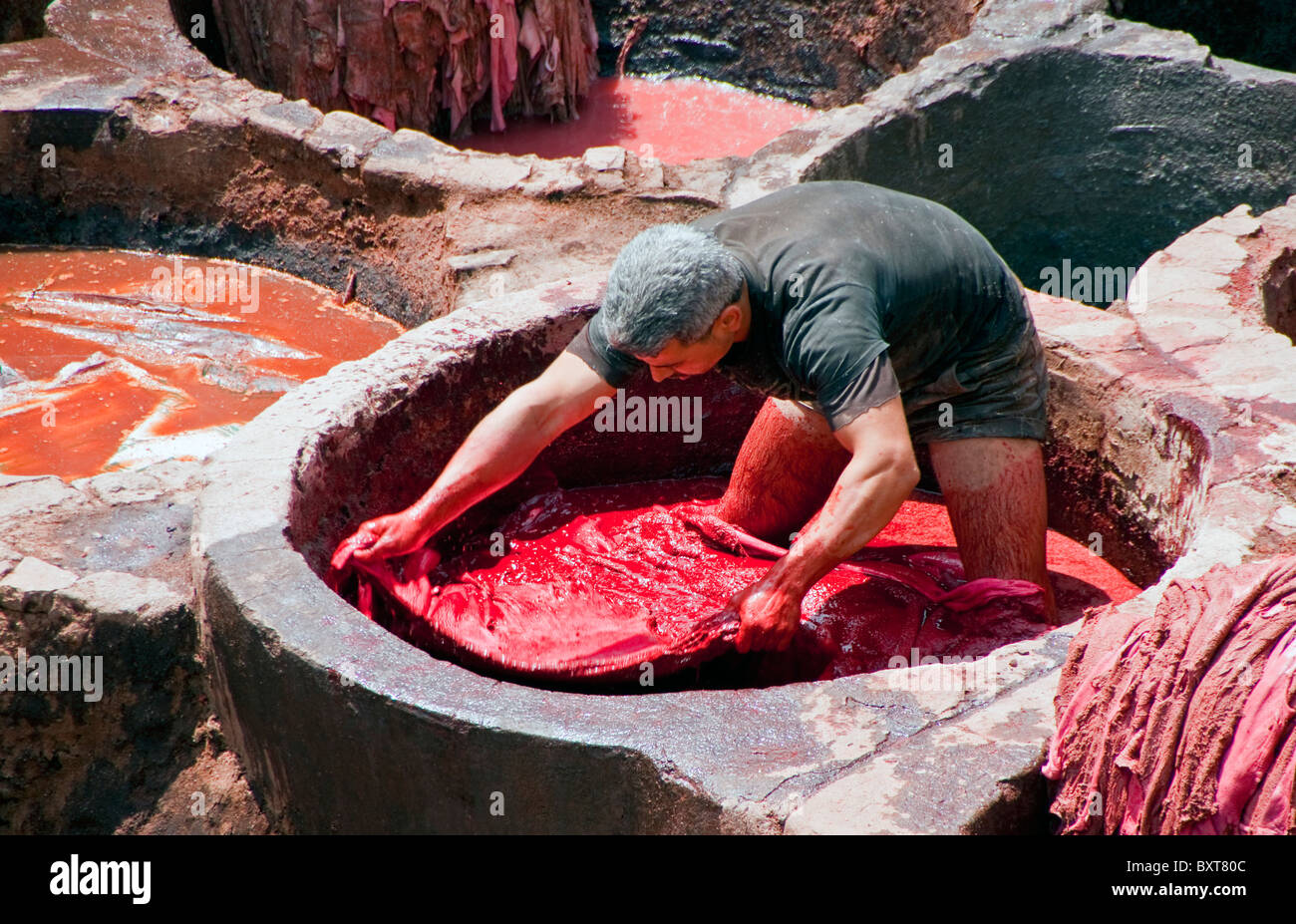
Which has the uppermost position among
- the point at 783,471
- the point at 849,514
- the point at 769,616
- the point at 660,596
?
the point at 849,514

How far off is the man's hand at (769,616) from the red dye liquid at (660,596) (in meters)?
0.07

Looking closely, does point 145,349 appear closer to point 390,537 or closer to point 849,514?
point 390,537

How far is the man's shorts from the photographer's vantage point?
3.19 m

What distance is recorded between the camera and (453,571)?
349 cm

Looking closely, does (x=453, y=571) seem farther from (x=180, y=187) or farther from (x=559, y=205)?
(x=180, y=187)

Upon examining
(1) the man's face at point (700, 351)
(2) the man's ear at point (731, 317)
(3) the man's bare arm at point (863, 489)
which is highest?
(2) the man's ear at point (731, 317)

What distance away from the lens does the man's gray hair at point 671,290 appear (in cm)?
277

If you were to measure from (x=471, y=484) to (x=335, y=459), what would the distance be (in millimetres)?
344

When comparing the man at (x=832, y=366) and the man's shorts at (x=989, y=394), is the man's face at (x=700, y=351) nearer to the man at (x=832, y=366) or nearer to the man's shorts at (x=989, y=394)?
the man at (x=832, y=366)

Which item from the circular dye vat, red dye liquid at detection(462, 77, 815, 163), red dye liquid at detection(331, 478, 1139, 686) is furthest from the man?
red dye liquid at detection(462, 77, 815, 163)

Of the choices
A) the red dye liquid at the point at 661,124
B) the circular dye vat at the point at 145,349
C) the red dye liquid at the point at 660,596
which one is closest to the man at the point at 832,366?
the red dye liquid at the point at 660,596

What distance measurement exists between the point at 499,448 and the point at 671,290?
2.02 ft

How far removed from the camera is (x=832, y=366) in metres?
2.74

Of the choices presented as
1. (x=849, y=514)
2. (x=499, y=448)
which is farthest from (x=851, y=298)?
(x=499, y=448)
